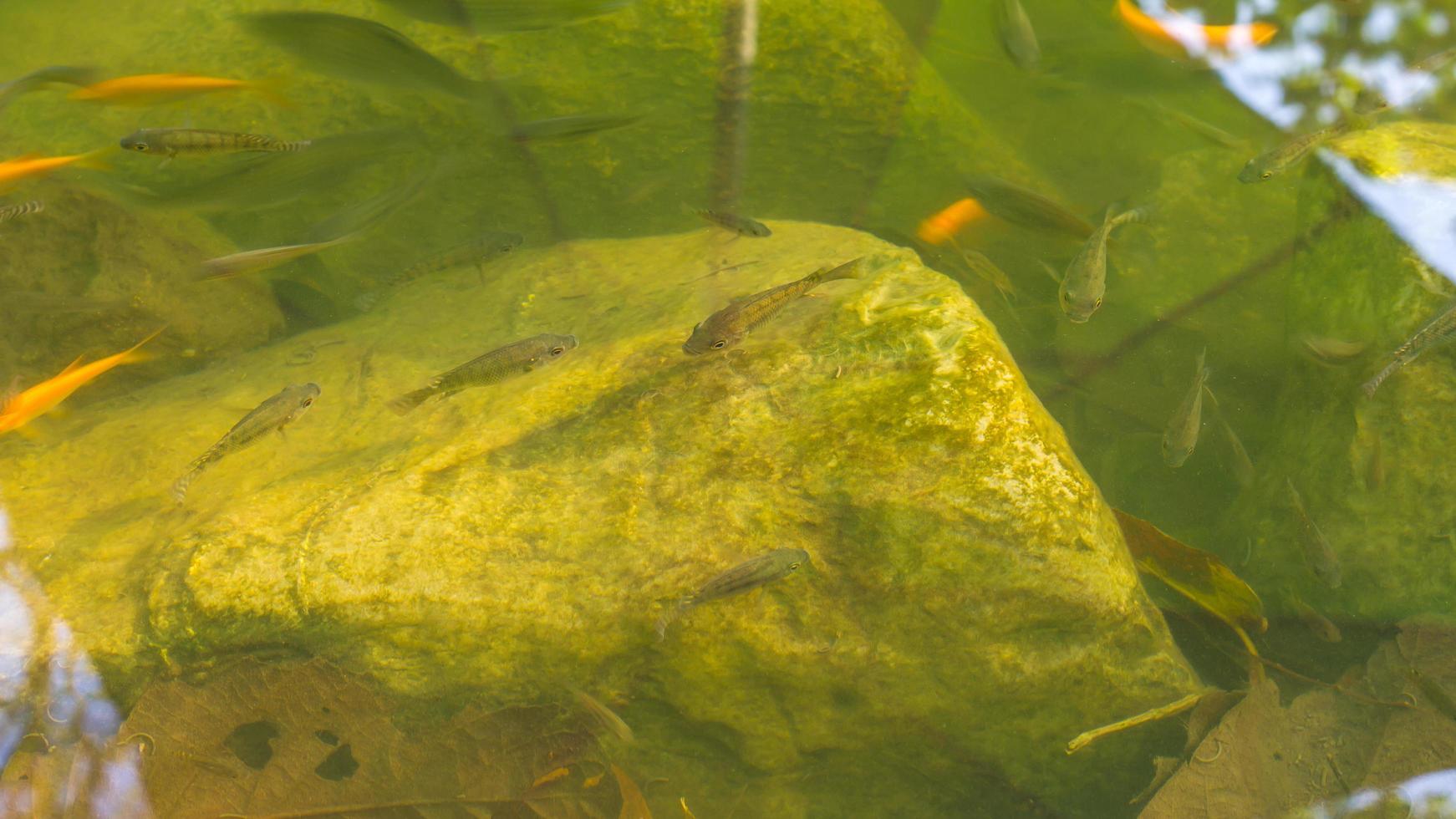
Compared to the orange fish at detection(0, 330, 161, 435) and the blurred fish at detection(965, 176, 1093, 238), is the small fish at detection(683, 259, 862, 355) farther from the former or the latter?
the orange fish at detection(0, 330, 161, 435)

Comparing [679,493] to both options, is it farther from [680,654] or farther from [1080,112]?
[1080,112]

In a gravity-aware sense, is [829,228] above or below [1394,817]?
above

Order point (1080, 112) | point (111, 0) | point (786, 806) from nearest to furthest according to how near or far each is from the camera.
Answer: point (786, 806), point (111, 0), point (1080, 112)

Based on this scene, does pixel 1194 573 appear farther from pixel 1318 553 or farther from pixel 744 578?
pixel 744 578

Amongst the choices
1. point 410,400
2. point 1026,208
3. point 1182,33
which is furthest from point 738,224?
point 1182,33

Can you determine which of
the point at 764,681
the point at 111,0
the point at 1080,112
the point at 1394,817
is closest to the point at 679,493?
the point at 764,681

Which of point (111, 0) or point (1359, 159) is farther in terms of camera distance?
point (111, 0)
